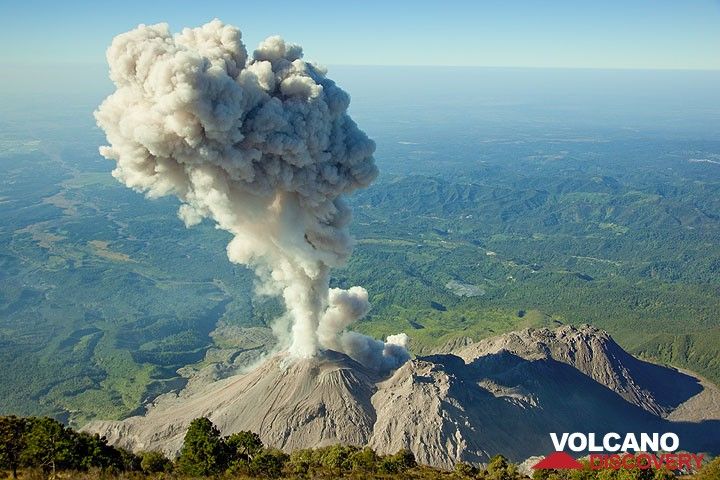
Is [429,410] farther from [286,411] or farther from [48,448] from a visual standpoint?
[48,448]

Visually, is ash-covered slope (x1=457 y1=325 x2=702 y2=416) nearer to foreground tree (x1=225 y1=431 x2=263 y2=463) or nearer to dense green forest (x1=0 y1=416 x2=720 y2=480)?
dense green forest (x1=0 y1=416 x2=720 y2=480)

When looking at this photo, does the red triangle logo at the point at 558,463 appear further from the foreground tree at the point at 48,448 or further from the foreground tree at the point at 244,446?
the foreground tree at the point at 48,448

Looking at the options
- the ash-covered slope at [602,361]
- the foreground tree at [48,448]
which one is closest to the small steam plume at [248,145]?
the foreground tree at [48,448]

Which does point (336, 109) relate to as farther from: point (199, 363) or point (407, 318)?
point (407, 318)

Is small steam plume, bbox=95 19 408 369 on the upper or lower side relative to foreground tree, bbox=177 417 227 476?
upper

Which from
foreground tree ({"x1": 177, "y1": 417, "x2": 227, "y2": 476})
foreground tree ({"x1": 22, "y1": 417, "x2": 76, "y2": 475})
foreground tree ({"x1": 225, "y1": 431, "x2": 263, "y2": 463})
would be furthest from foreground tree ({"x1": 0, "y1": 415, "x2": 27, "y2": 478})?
foreground tree ({"x1": 225, "y1": 431, "x2": 263, "y2": 463})

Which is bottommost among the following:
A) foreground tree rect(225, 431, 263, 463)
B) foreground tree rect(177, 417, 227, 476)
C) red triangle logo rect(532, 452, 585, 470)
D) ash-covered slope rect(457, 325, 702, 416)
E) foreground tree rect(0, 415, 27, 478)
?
ash-covered slope rect(457, 325, 702, 416)
